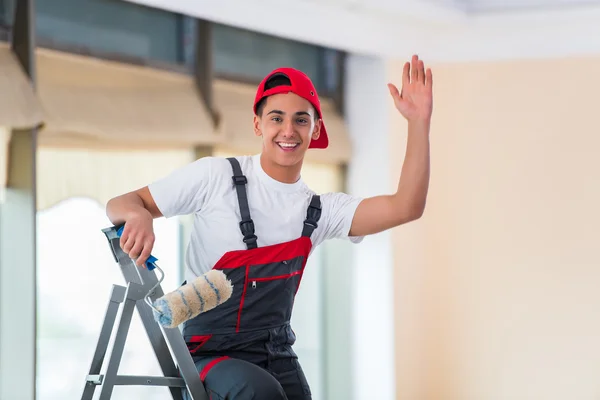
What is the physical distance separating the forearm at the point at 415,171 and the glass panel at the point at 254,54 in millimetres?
3275

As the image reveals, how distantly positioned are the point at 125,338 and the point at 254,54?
3.71 m

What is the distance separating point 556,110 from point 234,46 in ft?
6.67

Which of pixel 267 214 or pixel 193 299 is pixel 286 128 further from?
pixel 193 299

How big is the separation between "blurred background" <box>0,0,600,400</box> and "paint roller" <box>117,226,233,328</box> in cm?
262

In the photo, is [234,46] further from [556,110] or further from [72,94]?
[556,110]

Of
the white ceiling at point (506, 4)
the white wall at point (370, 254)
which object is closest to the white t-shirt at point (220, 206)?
the white ceiling at point (506, 4)

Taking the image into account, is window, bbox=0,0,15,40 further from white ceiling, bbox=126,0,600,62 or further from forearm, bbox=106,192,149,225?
forearm, bbox=106,192,149,225

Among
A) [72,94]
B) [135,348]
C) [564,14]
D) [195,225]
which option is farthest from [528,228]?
[195,225]

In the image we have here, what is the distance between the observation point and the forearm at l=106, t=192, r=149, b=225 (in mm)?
1844

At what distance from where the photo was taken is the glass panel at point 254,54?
5215 millimetres

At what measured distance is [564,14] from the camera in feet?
17.8

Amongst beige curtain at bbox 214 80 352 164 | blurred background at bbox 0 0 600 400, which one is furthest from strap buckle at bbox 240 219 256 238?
beige curtain at bbox 214 80 352 164

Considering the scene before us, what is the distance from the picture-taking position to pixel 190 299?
1.80m

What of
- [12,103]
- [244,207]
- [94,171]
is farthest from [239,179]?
[94,171]
